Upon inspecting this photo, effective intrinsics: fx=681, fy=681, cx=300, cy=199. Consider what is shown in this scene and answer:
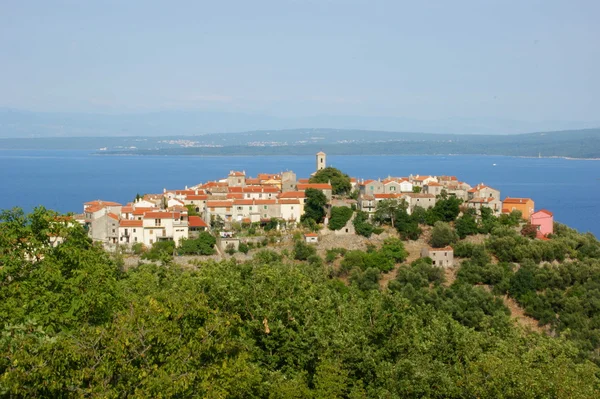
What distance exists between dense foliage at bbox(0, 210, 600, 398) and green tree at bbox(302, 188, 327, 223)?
14953 mm

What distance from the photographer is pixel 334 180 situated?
3828 cm

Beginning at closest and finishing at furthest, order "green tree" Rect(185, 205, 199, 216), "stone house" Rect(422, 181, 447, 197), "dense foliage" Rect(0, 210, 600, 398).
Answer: "dense foliage" Rect(0, 210, 600, 398)
"green tree" Rect(185, 205, 199, 216)
"stone house" Rect(422, 181, 447, 197)

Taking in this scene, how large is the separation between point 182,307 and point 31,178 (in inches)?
3511

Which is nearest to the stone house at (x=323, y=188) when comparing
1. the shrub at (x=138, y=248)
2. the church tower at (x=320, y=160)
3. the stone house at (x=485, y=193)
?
the stone house at (x=485, y=193)

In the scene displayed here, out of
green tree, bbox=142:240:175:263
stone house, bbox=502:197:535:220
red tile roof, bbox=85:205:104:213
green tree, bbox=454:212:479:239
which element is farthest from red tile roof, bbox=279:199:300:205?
stone house, bbox=502:197:535:220

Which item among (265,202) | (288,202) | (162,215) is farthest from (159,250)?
(288,202)

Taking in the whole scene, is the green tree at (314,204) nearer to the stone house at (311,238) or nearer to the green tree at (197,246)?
the stone house at (311,238)

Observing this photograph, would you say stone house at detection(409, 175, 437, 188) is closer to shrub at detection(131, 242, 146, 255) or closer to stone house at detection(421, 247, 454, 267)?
stone house at detection(421, 247, 454, 267)

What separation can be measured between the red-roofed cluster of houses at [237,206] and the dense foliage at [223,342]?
42.4 feet

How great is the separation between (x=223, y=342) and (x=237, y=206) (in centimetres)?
2575

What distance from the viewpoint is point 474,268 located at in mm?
28328

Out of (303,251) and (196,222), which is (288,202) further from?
(196,222)

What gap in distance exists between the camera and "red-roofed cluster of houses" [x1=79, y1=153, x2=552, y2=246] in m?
30.9

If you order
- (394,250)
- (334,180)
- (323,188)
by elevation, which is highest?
(334,180)
